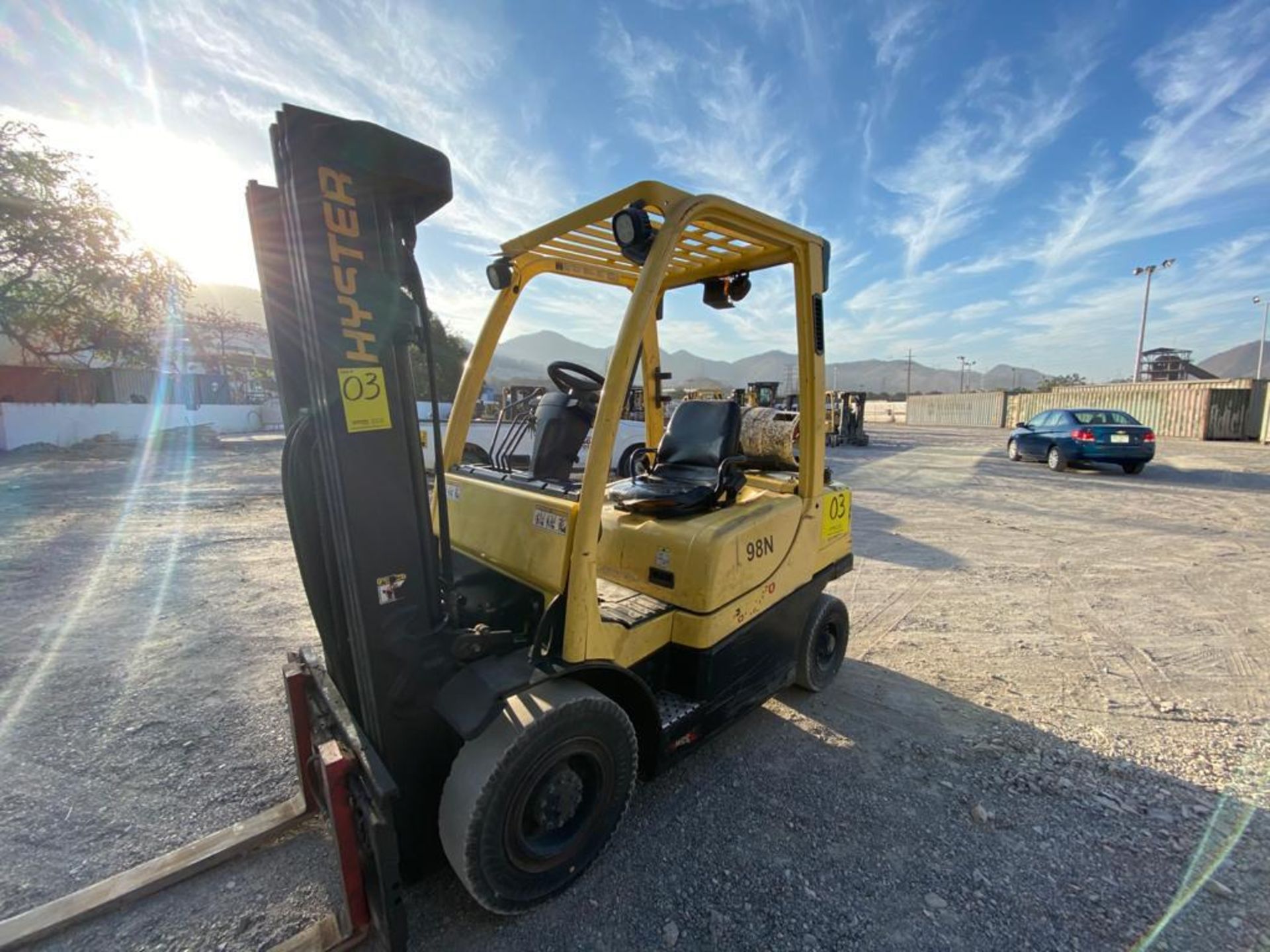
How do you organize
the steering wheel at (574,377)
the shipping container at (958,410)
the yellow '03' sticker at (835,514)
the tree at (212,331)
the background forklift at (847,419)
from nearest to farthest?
the steering wheel at (574,377) → the yellow '03' sticker at (835,514) → the background forklift at (847,419) → the tree at (212,331) → the shipping container at (958,410)

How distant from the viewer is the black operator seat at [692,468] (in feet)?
9.89

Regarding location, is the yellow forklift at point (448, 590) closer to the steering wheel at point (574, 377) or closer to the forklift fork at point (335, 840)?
the forklift fork at point (335, 840)

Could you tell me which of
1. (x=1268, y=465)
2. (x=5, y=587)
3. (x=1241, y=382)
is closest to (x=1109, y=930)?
(x=5, y=587)

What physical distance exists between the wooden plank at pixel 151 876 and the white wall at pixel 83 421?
22693 millimetres

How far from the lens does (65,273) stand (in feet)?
66.0

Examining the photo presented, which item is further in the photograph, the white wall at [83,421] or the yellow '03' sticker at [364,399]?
the white wall at [83,421]

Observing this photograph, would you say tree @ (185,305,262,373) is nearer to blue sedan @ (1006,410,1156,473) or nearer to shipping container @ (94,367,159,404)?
shipping container @ (94,367,159,404)

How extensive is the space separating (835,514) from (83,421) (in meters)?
25.6

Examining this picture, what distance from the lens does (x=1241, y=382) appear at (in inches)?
973

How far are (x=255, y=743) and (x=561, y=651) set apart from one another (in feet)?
7.15

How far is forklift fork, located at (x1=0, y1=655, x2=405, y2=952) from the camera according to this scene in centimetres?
179

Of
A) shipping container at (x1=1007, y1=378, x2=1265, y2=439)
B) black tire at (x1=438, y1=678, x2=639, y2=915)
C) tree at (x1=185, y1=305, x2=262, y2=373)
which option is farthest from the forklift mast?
tree at (x1=185, y1=305, x2=262, y2=373)

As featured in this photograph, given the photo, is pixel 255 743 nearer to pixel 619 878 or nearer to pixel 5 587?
pixel 619 878

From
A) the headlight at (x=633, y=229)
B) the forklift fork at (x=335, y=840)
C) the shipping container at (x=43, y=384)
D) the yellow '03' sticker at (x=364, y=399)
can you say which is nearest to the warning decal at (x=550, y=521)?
the yellow '03' sticker at (x=364, y=399)
